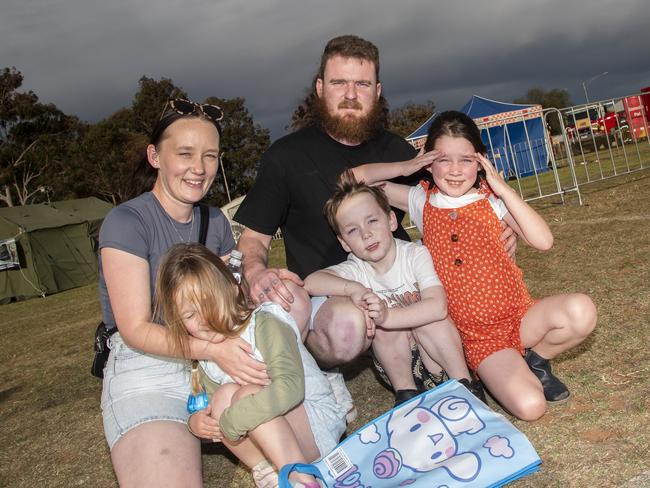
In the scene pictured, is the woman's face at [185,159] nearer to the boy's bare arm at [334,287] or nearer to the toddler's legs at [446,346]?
the boy's bare arm at [334,287]

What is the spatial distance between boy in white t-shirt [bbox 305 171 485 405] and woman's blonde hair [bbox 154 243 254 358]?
0.73 meters

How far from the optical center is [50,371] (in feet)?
21.2

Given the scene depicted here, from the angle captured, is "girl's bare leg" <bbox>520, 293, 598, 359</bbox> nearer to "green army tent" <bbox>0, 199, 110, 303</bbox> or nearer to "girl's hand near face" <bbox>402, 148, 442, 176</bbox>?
"girl's hand near face" <bbox>402, 148, 442, 176</bbox>

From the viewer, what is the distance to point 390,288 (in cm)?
323

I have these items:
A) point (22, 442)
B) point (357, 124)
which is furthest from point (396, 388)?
point (22, 442)

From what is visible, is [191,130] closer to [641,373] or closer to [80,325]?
[641,373]

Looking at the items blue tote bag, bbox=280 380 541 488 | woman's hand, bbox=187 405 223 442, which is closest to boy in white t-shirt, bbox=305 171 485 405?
blue tote bag, bbox=280 380 541 488

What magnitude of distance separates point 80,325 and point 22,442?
5.80m

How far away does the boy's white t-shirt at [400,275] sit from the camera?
3.11 metres

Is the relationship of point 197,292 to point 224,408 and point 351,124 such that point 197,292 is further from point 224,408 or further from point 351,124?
point 351,124

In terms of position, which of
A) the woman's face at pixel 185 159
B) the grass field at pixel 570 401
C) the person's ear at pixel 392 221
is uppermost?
the woman's face at pixel 185 159

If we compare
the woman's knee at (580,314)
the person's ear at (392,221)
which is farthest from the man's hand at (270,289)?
the woman's knee at (580,314)

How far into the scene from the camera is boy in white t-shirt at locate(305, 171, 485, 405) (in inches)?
117

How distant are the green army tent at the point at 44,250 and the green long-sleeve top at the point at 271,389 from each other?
1847 centimetres
